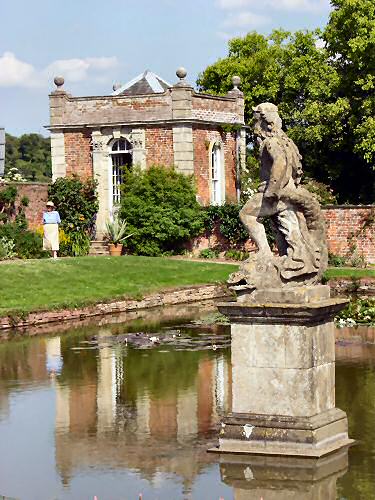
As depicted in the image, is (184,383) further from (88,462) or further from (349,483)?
(349,483)

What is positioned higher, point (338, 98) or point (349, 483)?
point (338, 98)

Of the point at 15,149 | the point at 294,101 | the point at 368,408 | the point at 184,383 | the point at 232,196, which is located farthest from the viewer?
the point at 15,149

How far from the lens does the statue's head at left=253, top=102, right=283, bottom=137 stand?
42.4 ft

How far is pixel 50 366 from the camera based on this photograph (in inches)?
777

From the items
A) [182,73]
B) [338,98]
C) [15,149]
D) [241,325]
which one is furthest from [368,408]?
[15,149]

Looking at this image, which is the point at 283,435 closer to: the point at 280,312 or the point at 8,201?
the point at 280,312

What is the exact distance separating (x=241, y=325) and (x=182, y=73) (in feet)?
92.4

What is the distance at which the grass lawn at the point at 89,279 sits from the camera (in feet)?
90.6

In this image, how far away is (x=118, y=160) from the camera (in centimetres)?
4203

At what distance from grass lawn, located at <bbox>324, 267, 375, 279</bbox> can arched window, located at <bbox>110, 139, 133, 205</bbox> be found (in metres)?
9.64

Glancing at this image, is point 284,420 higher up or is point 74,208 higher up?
point 74,208

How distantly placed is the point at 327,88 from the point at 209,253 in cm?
867

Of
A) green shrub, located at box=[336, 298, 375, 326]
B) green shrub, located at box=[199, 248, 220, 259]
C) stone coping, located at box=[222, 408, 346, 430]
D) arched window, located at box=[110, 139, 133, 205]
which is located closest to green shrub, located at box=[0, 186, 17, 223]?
arched window, located at box=[110, 139, 133, 205]

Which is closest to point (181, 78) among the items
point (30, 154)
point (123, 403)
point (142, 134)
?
point (142, 134)
